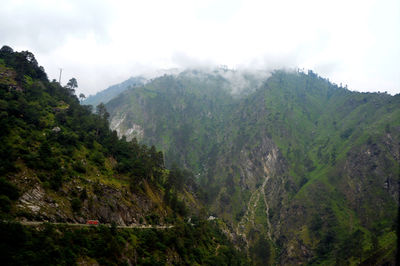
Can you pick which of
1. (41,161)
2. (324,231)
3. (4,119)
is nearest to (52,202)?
(41,161)

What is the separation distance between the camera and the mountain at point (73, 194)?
153ft

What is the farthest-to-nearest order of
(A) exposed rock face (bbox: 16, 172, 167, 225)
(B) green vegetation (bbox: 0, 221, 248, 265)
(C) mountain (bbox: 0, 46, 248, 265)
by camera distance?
1. (A) exposed rock face (bbox: 16, 172, 167, 225)
2. (C) mountain (bbox: 0, 46, 248, 265)
3. (B) green vegetation (bbox: 0, 221, 248, 265)

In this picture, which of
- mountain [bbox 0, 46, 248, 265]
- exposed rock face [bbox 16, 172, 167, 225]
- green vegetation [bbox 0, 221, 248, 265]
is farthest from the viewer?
exposed rock face [bbox 16, 172, 167, 225]

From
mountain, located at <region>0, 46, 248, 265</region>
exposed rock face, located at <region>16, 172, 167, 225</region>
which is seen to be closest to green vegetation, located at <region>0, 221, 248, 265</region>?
mountain, located at <region>0, 46, 248, 265</region>

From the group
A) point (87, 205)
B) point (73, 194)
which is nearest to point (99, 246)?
point (87, 205)

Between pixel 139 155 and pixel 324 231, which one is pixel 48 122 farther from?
pixel 324 231

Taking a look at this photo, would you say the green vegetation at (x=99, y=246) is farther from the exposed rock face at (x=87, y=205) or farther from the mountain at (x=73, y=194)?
the exposed rock face at (x=87, y=205)

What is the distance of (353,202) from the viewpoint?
193 metres

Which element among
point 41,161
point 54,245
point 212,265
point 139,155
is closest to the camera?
point 54,245

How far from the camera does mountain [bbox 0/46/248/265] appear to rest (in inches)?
1832

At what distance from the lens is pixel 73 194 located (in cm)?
6531

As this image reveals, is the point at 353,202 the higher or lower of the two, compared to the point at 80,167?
lower

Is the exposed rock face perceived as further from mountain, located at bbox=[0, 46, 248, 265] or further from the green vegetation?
the green vegetation

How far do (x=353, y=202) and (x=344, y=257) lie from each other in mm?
61067
